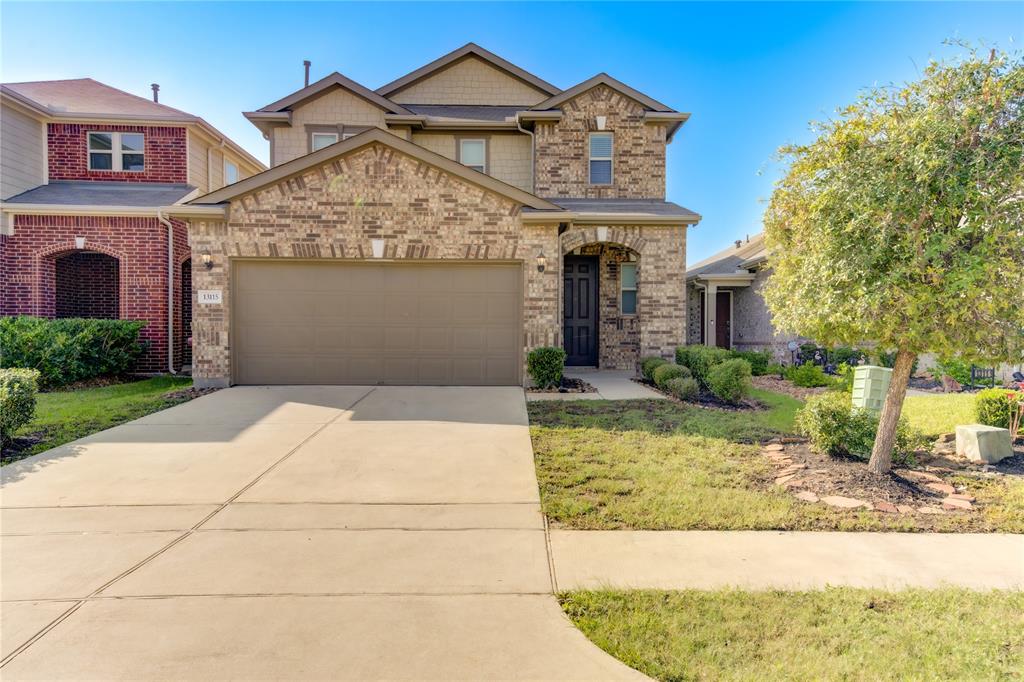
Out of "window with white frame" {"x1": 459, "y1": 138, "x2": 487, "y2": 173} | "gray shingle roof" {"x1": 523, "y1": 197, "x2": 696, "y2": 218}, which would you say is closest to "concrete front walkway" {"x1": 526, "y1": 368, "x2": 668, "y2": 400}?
"gray shingle roof" {"x1": 523, "y1": 197, "x2": 696, "y2": 218}

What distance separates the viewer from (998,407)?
662cm

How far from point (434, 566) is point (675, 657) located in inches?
64.8

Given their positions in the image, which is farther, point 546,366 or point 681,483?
point 546,366

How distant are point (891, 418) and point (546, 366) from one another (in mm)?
5629

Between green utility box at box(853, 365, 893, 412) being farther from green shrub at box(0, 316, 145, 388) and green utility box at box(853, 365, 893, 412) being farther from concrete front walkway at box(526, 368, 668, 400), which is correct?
green shrub at box(0, 316, 145, 388)

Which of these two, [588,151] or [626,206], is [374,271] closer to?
[626,206]

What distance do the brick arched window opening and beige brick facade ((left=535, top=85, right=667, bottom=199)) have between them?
11.5 meters

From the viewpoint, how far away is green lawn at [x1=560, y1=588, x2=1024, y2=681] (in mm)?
2457

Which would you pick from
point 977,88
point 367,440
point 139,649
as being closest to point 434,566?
point 139,649

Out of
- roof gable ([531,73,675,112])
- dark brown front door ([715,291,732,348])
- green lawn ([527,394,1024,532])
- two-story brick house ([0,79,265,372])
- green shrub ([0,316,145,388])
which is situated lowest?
green lawn ([527,394,1024,532])

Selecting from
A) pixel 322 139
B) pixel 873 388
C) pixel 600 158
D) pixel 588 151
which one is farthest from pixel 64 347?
pixel 873 388

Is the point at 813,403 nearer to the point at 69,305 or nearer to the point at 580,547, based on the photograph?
the point at 580,547

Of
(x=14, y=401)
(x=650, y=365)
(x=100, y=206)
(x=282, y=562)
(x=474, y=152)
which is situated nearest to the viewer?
(x=282, y=562)

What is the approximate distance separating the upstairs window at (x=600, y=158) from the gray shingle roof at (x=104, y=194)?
35.1ft
